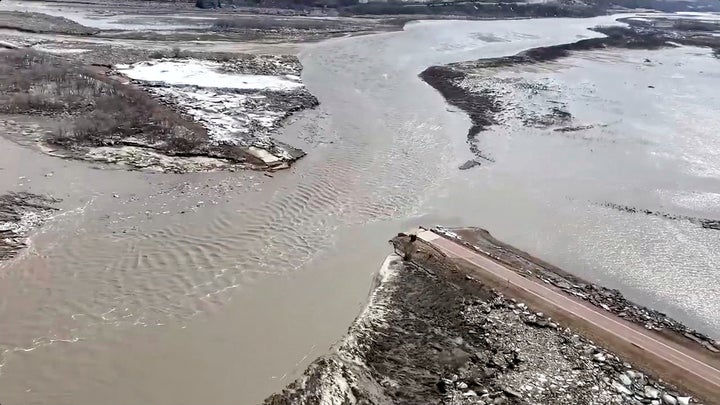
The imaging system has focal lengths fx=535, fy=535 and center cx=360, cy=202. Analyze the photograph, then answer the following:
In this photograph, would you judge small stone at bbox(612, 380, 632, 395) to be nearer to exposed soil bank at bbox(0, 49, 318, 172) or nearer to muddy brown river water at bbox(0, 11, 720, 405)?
muddy brown river water at bbox(0, 11, 720, 405)

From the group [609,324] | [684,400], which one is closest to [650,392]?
[684,400]

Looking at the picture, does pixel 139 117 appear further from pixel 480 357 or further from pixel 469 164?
pixel 480 357

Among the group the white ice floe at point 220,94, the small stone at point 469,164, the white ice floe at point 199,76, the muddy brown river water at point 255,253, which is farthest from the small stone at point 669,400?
the white ice floe at point 199,76

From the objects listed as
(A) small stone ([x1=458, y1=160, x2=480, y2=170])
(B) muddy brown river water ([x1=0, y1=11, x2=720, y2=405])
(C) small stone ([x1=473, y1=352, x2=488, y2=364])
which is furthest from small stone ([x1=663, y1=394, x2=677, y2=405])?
(A) small stone ([x1=458, y1=160, x2=480, y2=170])

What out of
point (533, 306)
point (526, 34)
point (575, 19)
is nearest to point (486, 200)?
point (533, 306)

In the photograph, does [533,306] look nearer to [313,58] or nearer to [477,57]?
[313,58]
